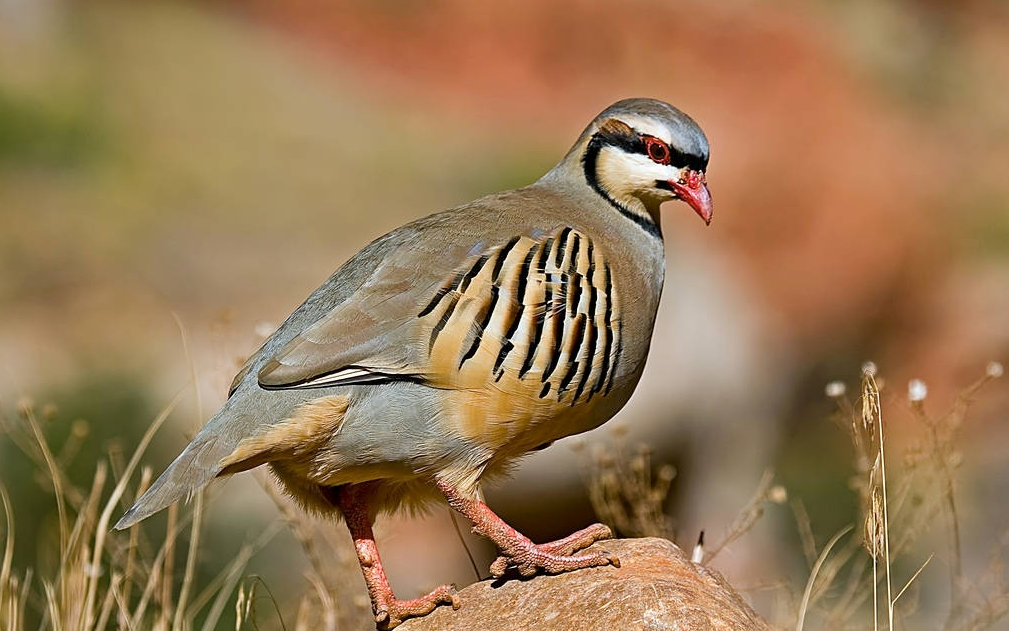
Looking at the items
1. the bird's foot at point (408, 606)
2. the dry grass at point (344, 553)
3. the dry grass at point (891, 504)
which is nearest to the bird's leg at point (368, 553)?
the bird's foot at point (408, 606)

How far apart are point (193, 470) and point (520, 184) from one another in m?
10.6

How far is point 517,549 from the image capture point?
3.72 metres

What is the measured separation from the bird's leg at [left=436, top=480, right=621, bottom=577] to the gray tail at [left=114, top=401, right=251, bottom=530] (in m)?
0.59

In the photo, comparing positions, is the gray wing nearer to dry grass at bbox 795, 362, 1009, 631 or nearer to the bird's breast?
the bird's breast

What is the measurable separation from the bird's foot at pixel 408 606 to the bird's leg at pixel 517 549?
0.14 metres

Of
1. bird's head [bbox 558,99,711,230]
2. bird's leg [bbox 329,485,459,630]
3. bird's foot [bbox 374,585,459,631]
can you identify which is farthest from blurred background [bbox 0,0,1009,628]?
bird's head [bbox 558,99,711,230]

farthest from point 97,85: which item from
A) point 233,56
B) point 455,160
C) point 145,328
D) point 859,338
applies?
point 859,338

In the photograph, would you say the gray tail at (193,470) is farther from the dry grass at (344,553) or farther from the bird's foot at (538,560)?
the bird's foot at (538,560)

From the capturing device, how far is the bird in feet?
11.8

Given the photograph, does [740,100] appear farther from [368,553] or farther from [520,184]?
[368,553]

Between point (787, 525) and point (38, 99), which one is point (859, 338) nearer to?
point (787, 525)

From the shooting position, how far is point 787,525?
9852 mm

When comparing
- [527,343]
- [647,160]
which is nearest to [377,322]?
[527,343]

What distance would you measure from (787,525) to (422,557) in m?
3.18
